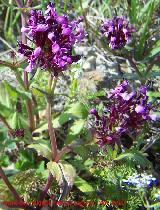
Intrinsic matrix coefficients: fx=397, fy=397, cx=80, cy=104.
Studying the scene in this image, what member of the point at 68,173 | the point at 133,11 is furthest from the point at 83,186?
the point at 133,11

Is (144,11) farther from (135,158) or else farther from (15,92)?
(135,158)

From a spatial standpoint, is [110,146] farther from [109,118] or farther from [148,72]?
[148,72]

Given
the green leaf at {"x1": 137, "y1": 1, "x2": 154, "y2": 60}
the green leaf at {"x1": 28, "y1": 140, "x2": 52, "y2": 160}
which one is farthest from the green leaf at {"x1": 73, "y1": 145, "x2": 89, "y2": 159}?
the green leaf at {"x1": 137, "y1": 1, "x2": 154, "y2": 60}

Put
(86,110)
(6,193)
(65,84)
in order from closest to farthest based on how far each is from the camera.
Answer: (6,193) < (86,110) < (65,84)

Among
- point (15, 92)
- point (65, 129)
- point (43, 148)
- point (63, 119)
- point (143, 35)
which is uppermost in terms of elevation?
point (143, 35)

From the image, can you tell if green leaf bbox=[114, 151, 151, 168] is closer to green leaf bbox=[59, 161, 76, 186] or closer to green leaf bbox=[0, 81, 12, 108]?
green leaf bbox=[59, 161, 76, 186]

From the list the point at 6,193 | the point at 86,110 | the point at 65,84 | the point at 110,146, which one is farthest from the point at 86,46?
the point at 6,193
